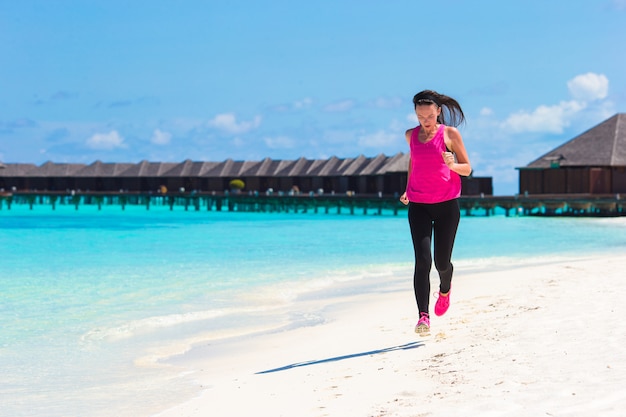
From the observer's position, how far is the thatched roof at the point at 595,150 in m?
45.5

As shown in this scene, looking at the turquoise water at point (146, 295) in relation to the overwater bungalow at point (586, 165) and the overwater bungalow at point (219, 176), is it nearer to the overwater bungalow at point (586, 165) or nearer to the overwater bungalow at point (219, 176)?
the overwater bungalow at point (586, 165)

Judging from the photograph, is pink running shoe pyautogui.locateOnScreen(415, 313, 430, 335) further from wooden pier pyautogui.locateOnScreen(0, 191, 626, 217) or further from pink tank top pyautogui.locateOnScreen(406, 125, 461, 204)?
wooden pier pyautogui.locateOnScreen(0, 191, 626, 217)

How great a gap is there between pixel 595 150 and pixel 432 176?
44847 mm

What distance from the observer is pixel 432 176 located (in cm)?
499

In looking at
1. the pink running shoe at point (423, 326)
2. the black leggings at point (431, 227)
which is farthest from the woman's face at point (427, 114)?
the pink running shoe at point (423, 326)

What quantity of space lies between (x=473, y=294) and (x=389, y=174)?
52.4 m

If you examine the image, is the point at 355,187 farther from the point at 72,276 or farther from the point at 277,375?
the point at 277,375

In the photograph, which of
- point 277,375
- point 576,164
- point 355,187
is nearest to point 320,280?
point 277,375

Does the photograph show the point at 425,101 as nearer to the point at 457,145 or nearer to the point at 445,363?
the point at 457,145

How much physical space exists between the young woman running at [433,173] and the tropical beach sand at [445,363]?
2.76 feet

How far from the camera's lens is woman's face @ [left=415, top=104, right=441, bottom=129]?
503cm

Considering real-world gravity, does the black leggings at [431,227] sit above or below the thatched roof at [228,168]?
below

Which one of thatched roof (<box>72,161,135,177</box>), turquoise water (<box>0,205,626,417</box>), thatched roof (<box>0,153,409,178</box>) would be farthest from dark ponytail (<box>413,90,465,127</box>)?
thatched roof (<box>72,161,135,177</box>)

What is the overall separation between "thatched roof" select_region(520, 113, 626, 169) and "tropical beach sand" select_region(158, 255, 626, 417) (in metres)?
39.8
